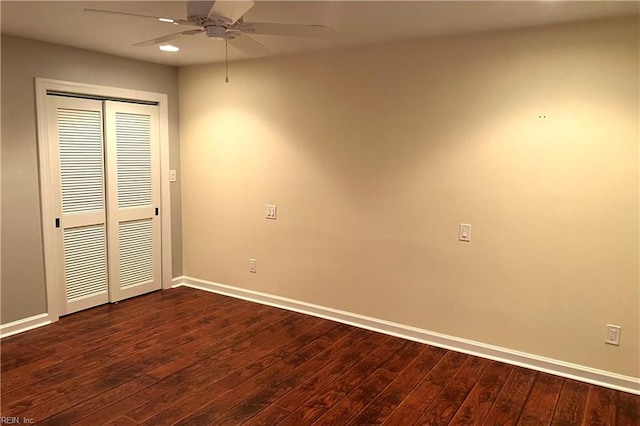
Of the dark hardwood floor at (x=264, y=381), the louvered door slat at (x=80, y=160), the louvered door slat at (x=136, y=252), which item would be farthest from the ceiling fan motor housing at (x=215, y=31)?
the louvered door slat at (x=136, y=252)

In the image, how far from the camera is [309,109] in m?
4.17

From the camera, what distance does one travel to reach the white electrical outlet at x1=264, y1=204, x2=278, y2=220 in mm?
4512

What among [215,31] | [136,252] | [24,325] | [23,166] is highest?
[215,31]

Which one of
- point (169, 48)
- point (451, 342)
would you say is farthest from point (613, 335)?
point (169, 48)

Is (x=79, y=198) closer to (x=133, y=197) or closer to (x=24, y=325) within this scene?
(x=133, y=197)

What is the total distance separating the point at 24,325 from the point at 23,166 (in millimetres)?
1320

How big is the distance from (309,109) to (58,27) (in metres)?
2.02

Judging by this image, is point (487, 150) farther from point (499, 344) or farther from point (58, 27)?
point (58, 27)

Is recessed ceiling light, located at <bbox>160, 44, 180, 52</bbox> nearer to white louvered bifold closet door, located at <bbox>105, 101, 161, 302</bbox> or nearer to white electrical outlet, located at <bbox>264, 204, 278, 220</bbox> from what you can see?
white louvered bifold closet door, located at <bbox>105, 101, 161, 302</bbox>

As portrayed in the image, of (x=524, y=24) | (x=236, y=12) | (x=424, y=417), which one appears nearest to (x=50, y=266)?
(x=236, y=12)

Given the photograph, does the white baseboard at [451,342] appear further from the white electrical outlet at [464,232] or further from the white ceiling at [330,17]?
the white ceiling at [330,17]

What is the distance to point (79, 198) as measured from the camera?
4.23 metres

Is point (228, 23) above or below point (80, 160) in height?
above

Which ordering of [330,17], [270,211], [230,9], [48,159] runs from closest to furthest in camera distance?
[230,9], [330,17], [48,159], [270,211]
